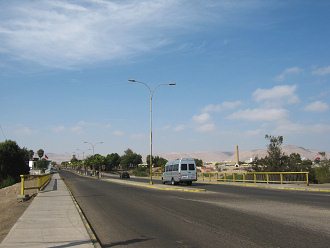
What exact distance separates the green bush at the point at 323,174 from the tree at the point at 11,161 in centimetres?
5510

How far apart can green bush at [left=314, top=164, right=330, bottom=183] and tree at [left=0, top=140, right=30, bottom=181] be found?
2169 inches

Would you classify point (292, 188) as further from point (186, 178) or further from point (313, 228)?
point (313, 228)

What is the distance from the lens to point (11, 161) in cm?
8256

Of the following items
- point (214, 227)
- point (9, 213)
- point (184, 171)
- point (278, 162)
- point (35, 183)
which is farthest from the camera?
point (278, 162)

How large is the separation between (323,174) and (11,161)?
5973cm

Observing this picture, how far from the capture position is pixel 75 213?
16500 mm

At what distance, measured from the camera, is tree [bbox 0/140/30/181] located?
80806 millimetres

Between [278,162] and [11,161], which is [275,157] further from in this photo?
[11,161]

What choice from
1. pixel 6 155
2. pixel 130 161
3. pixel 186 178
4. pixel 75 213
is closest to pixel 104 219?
pixel 75 213

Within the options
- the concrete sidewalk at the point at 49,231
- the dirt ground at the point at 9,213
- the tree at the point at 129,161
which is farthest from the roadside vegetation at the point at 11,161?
the tree at the point at 129,161

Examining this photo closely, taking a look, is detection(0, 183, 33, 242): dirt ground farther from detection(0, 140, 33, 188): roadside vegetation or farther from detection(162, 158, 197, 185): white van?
detection(0, 140, 33, 188): roadside vegetation

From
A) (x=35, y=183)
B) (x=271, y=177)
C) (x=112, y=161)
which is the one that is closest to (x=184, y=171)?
(x=271, y=177)

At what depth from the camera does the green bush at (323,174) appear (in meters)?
43.6

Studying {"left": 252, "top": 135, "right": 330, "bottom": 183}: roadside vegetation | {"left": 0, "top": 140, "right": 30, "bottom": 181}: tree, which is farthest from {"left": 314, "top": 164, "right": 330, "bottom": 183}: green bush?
{"left": 0, "top": 140, "right": 30, "bottom": 181}: tree
